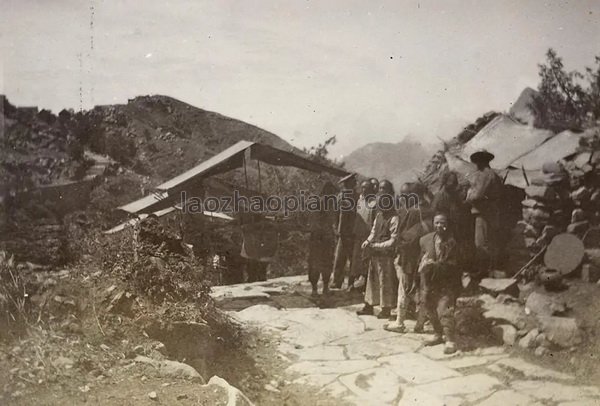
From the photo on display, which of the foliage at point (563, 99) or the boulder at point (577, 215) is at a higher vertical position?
the foliage at point (563, 99)

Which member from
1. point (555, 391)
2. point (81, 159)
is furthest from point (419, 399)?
point (81, 159)

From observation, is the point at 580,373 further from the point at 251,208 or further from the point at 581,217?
the point at 251,208

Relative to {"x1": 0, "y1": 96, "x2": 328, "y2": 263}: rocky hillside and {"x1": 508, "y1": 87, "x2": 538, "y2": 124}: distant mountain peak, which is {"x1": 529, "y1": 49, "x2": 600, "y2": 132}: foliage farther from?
{"x1": 0, "y1": 96, "x2": 328, "y2": 263}: rocky hillside

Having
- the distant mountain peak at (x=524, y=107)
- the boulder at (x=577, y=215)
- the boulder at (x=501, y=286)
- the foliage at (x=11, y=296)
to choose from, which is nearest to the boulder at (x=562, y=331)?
the boulder at (x=501, y=286)

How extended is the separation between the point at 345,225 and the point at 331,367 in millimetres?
2661

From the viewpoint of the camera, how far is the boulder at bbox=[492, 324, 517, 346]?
4.90m

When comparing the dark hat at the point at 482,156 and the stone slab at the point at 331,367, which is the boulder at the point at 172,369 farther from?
the dark hat at the point at 482,156

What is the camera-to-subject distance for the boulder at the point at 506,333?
4902 mm

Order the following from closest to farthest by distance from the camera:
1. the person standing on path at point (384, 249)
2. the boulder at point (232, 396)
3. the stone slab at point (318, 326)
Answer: the boulder at point (232, 396)
the stone slab at point (318, 326)
the person standing on path at point (384, 249)

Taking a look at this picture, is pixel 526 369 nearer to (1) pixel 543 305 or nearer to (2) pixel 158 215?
(1) pixel 543 305

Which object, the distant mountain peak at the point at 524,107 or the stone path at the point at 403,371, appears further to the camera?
the distant mountain peak at the point at 524,107

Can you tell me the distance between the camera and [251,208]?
6.51m

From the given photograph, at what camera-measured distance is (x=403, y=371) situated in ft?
15.7

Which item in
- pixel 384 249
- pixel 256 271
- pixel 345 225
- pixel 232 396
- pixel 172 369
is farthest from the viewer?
pixel 256 271
